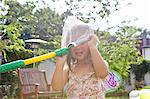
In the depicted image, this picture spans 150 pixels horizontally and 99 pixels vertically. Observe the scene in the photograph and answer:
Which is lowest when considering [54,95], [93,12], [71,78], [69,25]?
[54,95]

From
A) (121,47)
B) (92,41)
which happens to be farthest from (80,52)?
(121,47)

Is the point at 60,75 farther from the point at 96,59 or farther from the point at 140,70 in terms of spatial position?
the point at 140,70

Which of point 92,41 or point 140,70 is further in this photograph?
point 140,70

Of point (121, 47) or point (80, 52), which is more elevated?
point (121, 47)

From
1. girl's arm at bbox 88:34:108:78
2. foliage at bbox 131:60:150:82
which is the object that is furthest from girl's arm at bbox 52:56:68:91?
foliage at bbox 131:60:150:82

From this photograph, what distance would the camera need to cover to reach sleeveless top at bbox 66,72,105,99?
1.52m

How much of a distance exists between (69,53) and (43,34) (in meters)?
8.50

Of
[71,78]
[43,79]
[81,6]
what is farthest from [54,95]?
[81,6]

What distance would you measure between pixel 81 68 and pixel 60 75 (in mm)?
101

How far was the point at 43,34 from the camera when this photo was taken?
9.97 metres

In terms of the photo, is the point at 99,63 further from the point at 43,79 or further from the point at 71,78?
the point at 43,79

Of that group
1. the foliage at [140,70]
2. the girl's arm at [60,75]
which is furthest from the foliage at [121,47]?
the girl's arm at [60,75]

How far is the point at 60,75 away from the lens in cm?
157

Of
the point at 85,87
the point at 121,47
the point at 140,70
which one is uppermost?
the point at 121,47
